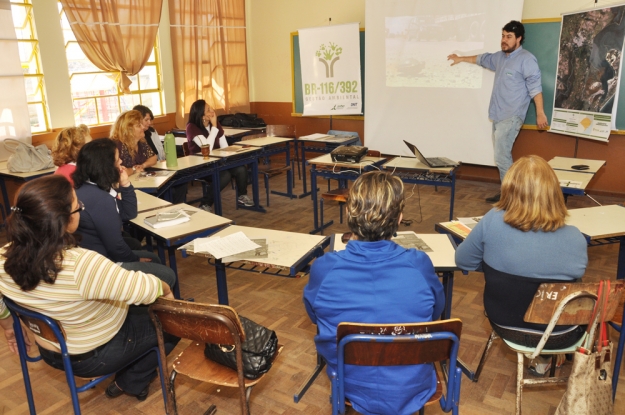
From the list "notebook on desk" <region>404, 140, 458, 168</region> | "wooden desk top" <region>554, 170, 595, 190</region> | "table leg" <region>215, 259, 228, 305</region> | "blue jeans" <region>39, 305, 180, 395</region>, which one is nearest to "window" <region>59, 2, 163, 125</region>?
"notebook on desk" <region>404, 140, 458, 168</region>

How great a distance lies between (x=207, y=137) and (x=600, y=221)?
149 inches

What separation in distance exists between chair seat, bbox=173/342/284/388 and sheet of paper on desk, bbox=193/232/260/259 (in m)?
0.50

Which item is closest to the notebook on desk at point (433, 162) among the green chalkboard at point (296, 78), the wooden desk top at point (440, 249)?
the wooden desk top at point (440, 249)

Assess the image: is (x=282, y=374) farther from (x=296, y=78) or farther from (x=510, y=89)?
(x=296, y=78)

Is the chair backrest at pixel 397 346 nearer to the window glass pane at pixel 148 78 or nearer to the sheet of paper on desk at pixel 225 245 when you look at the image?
the sheet of paper on desk at pixel 225 245

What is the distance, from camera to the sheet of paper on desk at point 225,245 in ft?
7.54

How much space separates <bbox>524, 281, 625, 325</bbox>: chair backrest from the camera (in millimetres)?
1688

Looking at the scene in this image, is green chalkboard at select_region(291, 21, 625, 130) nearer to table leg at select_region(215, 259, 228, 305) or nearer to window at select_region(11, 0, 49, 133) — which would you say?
table leg at select_region(215, 259, 228, 305)

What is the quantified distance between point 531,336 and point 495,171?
4.47m

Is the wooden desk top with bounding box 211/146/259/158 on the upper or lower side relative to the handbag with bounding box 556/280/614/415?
upper

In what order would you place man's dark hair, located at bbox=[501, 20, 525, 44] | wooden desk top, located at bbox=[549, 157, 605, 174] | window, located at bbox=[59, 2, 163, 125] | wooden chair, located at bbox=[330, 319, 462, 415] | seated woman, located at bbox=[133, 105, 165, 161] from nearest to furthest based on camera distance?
wooden chair, located at bbox=[330, 319, 462, 415] → wooden desk top, located at bbox=[549, 157, 605, 174] → seated woman, located at bbox=[133, 105, 165, 161] → man's dark hair, located at bbox=[501, 20, 525, 44] → window, located at bbox=[59, 2, 163, 125]

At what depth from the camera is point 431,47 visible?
229 inches

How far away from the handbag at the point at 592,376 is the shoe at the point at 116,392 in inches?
70.1

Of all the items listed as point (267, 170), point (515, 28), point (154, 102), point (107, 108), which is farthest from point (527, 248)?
point (154, 102)
